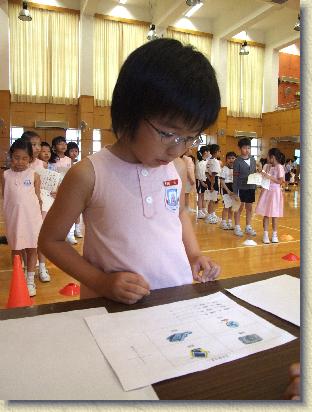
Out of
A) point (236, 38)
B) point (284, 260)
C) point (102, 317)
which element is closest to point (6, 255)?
point (284, 260)

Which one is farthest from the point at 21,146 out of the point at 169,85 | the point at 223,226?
the point at 223,226

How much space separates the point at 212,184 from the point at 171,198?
4931 mm

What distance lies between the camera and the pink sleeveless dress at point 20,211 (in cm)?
261

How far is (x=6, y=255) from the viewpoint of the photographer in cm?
357

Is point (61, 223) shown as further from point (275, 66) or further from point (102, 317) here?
point (275, 66)

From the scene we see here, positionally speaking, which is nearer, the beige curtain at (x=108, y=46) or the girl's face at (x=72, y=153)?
the girl's face at (x=72, y=153)

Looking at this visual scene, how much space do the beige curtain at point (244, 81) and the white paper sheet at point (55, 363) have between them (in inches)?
510

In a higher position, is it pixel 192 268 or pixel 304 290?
pixel 304 290

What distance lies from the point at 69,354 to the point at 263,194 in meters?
4.07

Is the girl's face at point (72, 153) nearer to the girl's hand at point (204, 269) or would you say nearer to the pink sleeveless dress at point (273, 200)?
the pink sleeveless dress at point (273, 200)

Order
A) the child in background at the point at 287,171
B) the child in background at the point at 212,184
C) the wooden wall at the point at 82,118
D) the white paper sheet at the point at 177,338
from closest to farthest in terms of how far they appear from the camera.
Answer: the white paper sheet at the point at 177,338 → the child in background at the point at 212,184 → the wooden wall at the point at 82,118 → the child in background at the point at 287,171

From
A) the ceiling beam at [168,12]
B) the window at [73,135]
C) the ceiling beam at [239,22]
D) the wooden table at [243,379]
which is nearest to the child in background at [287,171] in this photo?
the ceiling beam at [239,22]

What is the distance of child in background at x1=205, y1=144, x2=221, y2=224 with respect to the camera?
5.62 m

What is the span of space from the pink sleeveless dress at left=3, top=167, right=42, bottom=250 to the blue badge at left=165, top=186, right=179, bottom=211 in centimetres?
188
